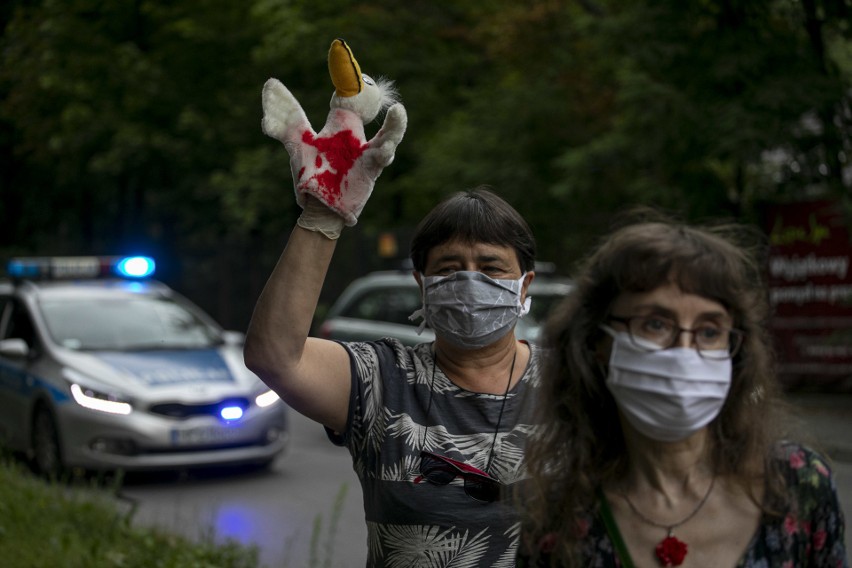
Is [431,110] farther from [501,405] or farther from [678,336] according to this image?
[678,336]

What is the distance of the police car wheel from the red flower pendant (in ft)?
27.9

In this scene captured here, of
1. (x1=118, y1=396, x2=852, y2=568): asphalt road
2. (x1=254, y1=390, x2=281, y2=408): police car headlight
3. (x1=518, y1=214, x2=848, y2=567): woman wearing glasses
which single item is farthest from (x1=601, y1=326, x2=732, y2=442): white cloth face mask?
(x1=254, y1=390, x2=281, y2=408): police car headlight

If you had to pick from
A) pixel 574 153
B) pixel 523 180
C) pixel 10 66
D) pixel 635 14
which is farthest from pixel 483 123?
pixel 10 66

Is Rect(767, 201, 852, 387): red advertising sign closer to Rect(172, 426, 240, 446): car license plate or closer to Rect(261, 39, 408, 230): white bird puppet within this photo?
Rect(172, 426, 240, 446): car license plate

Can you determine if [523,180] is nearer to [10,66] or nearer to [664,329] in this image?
[10,66]

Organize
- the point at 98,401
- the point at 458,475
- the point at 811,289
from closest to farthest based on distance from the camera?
the point at 458,475 < the point at 98,401 < the point at 811,289

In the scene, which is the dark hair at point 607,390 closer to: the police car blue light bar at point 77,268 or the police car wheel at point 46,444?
the police car wheel at point 46,444

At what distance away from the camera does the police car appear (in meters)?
9.57

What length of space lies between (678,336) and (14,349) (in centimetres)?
896

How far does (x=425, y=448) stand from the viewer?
2812mm

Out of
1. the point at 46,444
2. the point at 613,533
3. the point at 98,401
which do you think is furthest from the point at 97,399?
the point at 613,533

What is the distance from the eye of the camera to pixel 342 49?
2598mm

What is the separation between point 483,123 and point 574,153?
3513 millimetres

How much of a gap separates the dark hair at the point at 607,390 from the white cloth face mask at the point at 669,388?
67 millimetres
